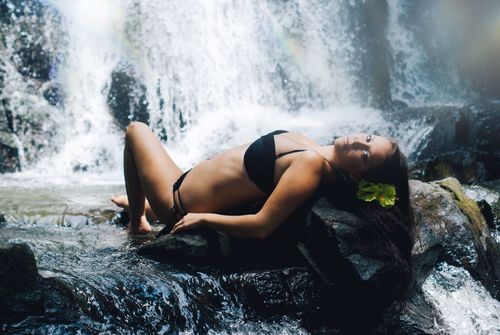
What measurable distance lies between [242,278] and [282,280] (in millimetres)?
243

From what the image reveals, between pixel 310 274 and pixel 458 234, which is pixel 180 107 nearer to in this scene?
pixel 458 234

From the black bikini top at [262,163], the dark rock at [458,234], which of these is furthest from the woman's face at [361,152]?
the dark rock at [458,234]

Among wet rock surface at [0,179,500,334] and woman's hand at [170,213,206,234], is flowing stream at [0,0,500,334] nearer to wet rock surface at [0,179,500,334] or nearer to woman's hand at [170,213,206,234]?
wet rock surface at [0,179,500,334]

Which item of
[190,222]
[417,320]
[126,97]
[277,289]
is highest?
[126,97]

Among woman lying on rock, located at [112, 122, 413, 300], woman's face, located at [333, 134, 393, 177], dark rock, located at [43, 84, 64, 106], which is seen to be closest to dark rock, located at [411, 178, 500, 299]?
woman lying on rock, located at [112, 122, 413, 300]

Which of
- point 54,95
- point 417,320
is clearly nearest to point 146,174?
point 417,320

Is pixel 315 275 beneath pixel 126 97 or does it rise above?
beneath

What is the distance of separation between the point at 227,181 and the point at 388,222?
1.08 meters

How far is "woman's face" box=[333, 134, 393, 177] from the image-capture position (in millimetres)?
3115

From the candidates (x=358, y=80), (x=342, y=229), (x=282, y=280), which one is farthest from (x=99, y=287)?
(x=358, y=80)

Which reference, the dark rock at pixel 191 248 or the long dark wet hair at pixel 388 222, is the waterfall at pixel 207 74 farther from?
the long dark wet hair at pixel 388 222

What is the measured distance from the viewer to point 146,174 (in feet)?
12.9

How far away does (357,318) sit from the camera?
120 inches

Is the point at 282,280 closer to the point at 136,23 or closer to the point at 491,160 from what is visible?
the point at 491,160
